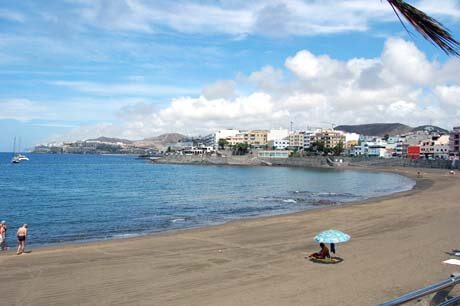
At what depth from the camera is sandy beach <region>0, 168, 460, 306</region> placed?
13.4 meters

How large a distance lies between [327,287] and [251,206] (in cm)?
2871

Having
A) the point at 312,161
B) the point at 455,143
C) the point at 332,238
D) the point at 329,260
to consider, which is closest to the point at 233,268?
the point at 329,260

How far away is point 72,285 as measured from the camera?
49.0 ft

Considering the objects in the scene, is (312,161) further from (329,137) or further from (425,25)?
(425,25)

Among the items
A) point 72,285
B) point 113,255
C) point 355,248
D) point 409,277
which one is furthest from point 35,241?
point 409,277

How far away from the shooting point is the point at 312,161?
152 m

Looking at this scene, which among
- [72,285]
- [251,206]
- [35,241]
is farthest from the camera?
[251,206]

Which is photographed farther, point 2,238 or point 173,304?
point 2,238

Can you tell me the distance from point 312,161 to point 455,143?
46385 mm

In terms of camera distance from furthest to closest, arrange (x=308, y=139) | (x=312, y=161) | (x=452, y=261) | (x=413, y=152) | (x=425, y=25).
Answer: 1. (x=308, y=139)
2. (x=312, y=161)
3. (x=413, y=152)
4. (x=452, y=261)
5. (x=425, y=25)

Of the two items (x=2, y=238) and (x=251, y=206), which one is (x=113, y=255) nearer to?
(x=2, y=238)

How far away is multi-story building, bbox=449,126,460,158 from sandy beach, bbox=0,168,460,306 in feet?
347

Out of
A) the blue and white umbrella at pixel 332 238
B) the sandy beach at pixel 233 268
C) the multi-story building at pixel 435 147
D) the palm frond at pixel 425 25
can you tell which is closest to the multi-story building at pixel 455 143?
the multi-story building at pixel 435 147

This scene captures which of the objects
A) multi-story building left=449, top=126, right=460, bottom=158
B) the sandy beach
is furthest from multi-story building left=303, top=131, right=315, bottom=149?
the sandy beach
